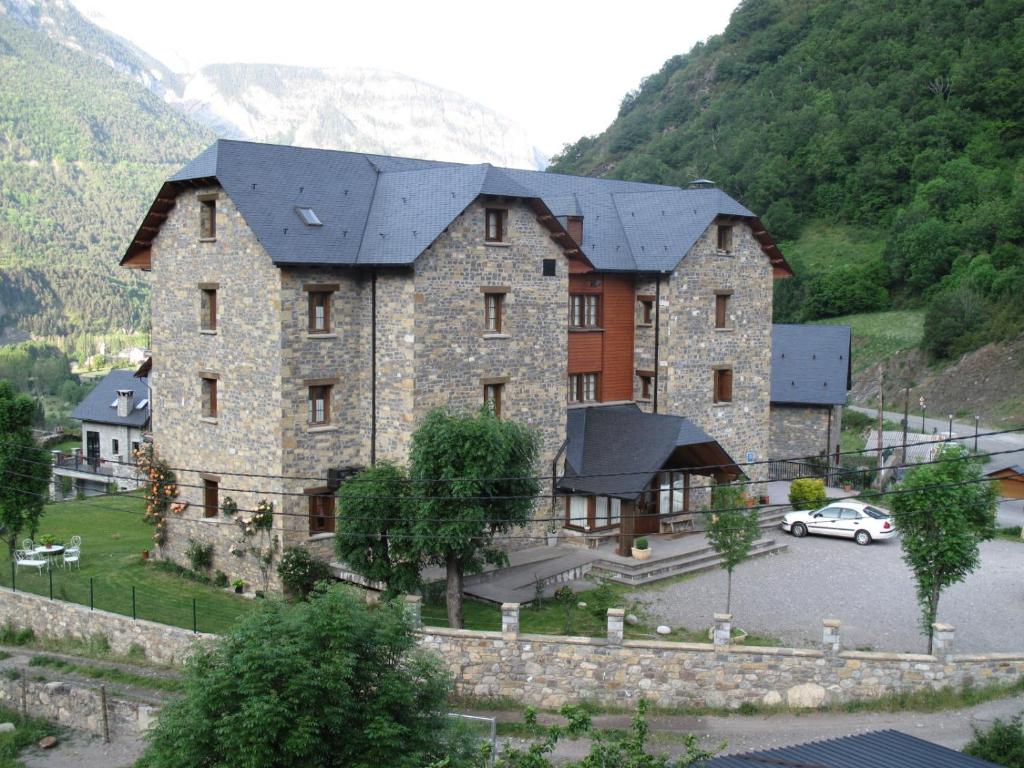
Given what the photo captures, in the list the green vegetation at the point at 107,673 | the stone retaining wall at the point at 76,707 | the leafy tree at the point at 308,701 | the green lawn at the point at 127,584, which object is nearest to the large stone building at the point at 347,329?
the green lawn at the point at 127,584

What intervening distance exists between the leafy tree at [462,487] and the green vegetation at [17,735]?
29.3ft

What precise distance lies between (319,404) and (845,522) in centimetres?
1672

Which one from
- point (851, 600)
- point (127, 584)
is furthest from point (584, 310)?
point (127, 584)

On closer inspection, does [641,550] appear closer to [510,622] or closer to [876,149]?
[510,622]

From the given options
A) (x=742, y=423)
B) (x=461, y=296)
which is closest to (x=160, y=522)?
(x=461, y=296)

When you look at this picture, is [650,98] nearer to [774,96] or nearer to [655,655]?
[774,96]

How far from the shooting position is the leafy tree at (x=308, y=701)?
1311 centimetres

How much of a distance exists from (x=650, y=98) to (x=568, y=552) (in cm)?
12265

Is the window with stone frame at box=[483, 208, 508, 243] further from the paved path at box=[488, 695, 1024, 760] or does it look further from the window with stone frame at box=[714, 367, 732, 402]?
the paved path at box=[488, 695, 1024, 760]

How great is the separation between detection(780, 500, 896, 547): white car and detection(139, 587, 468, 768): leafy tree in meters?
20.4

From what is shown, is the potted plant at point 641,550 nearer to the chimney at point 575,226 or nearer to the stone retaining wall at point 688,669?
the stone retaining wall at point 688,669

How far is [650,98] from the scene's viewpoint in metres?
142

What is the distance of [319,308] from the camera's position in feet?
87.8

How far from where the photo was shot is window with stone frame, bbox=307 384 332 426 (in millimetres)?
26661
